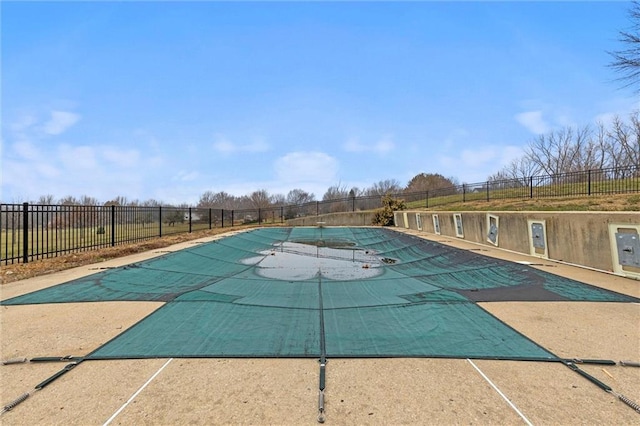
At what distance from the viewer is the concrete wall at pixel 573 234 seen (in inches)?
211

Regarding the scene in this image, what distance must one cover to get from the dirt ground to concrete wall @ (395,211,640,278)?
3.04 meters

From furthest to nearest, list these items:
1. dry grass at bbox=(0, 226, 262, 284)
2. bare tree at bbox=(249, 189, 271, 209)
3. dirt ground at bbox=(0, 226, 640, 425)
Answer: bare tree at bbox=(249, 189, 271, 209) < dry grass at bbox=(0, 226, 262, 284) < dirt ground at bbox=(0, 226, 640, 425)

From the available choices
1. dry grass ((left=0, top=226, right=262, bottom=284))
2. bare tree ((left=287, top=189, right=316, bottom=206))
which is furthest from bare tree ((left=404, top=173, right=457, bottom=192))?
dry grass ((left=0, top=226, right=262, bottom=284))

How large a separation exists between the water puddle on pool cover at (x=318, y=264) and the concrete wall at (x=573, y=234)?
11.8 ft

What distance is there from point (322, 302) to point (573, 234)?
554 cm

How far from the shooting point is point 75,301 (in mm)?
4316

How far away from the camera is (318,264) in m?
7.83

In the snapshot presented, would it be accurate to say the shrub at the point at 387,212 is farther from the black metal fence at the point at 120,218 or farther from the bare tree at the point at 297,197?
the bare tree at the point at 297,197

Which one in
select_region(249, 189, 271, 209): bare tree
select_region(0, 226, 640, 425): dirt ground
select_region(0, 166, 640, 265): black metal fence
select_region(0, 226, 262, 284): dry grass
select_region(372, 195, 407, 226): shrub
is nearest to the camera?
select_region(0, 226, 640, 425): dirt ground

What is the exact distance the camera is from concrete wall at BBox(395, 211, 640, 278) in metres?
5.35

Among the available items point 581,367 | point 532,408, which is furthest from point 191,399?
point 581,367

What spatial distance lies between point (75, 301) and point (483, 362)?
5.05 meters

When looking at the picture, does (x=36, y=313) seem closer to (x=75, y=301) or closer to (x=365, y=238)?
(x=75, y=301)

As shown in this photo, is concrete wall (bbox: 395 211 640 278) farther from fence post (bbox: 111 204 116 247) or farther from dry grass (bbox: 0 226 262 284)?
fence post (bbox: 111 204 116 247)
